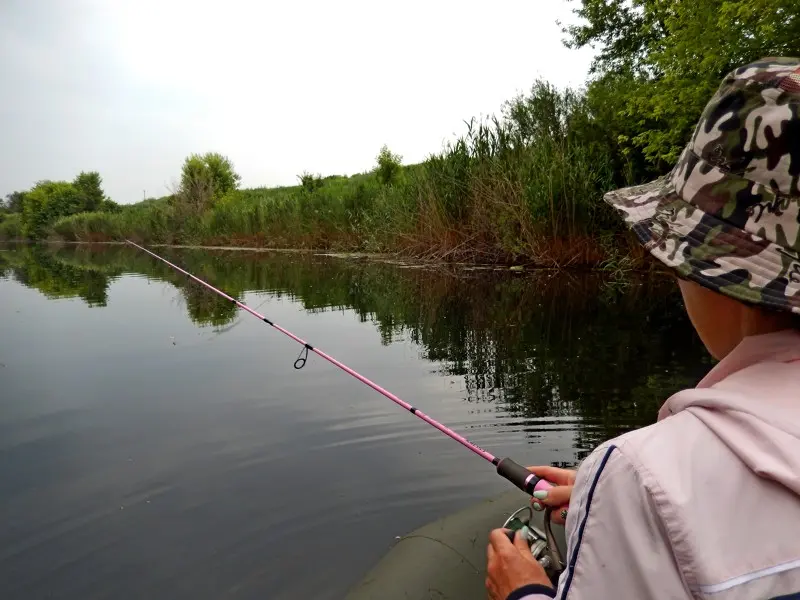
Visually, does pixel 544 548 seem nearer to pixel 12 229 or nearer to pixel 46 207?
pixel 46 207

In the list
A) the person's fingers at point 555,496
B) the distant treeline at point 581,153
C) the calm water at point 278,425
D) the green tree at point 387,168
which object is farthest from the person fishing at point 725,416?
the green tree at point 387,168

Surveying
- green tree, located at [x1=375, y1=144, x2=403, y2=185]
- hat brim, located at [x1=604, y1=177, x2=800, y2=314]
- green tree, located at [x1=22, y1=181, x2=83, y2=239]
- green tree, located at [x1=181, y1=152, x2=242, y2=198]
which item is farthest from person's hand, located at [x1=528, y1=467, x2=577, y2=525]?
green tree, located at [x1=22, y1=181, x2=83, y2=239]

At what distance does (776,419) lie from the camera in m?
0.61

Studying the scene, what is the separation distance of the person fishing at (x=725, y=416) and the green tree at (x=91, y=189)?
177 feet

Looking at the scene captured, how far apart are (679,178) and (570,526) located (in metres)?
0.54

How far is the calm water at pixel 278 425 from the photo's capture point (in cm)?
226

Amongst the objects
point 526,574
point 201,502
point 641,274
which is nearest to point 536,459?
point 201,502

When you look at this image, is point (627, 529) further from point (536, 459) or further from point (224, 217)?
point (224, 217)

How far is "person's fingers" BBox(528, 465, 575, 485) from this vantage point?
144 cm

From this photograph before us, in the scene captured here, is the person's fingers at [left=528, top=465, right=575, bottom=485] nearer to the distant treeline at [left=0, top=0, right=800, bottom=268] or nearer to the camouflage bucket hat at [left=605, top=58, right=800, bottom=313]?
the camouflage bucket hat at [left=605, top=58, right=800, bottom=313]

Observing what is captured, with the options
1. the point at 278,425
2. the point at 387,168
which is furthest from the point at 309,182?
the point at 278,425

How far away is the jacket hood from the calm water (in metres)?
1.76

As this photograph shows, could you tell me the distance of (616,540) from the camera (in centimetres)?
65

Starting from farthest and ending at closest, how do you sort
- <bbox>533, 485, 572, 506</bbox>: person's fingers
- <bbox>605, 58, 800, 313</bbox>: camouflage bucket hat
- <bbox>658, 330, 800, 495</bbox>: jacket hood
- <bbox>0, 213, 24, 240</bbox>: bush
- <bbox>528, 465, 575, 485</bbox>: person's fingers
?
<bbox>0, 213, 24, 240</bbox>: bush, <bbox>528, 465, 575, 485</bbox>: person's fingers, <bbox>533, 485, 572, 506</bbox>: person's fingers, <bbox>605, 58, 800, 313</bbox>: camouflage bucket hat, <bbox>658, 330, 800, 495</bbox>: jacket hood
